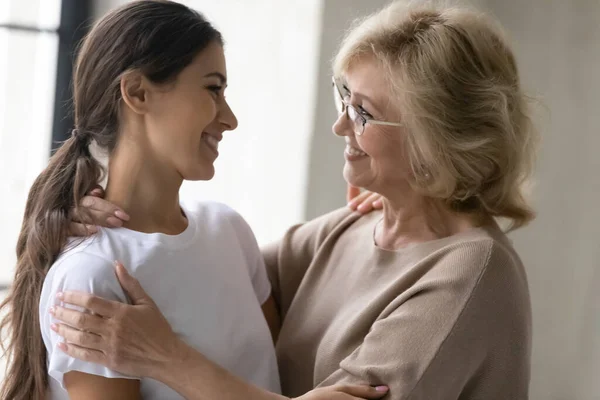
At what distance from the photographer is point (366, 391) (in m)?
1.57

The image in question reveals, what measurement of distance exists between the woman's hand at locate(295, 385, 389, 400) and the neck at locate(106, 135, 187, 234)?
46cm

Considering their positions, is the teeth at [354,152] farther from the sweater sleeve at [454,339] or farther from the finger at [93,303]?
the finger at [93,303]

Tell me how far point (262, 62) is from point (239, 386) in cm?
142

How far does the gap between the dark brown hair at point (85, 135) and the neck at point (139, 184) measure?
0.15 feet

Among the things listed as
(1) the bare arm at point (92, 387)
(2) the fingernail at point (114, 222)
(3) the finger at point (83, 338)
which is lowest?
(1) the bare arm at point (92, 387)

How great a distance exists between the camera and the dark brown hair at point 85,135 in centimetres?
157

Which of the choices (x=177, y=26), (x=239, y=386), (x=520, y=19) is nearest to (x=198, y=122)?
(x=177, y=26)

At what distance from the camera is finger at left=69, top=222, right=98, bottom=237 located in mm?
1568

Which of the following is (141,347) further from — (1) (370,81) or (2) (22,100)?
(2) (22,100)

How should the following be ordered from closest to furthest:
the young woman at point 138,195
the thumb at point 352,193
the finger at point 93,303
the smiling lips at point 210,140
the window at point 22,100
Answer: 1. the finger at point 93,303
2. the young woman at point 138,195
3. the smiling lips at point 210,140
4. the thumb at point 352,193
5. the window at point 22,100

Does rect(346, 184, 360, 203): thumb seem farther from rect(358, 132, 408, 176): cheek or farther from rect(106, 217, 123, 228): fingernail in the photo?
rect(106, 217, 123, 228): fingernail

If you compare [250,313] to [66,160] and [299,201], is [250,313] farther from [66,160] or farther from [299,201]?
[299,201]

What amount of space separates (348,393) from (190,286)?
39cm

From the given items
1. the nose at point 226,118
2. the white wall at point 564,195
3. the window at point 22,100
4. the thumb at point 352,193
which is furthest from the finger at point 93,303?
the white wall at point 564,195
